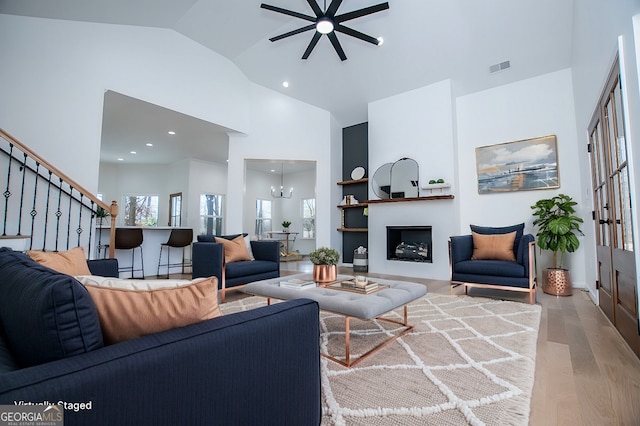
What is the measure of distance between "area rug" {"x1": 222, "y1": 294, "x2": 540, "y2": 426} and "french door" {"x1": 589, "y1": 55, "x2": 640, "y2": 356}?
0.61 meters

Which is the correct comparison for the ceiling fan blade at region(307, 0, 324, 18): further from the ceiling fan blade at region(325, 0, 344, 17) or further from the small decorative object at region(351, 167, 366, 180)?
the small decorative object at region(351, 167, 366, 180)

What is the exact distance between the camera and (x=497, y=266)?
3451 millimetres

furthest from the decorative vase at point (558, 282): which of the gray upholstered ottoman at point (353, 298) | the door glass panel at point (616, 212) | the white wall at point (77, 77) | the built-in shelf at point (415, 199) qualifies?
the white wall at point (77, 77)

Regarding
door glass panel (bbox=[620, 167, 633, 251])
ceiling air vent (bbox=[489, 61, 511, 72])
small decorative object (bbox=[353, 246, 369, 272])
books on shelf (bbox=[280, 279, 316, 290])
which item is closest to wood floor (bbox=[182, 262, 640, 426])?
door glass panel (bbox=[620, 167, 633, 251])

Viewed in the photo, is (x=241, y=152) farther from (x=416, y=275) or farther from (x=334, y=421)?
(x=334, y=421)

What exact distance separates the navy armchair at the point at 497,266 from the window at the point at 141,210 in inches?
328

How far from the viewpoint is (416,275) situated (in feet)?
16.9

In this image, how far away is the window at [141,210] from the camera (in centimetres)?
867

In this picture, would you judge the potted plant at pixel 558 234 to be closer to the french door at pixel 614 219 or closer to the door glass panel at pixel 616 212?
the french door at pixel 614 219

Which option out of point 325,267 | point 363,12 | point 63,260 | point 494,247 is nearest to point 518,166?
point 494,247

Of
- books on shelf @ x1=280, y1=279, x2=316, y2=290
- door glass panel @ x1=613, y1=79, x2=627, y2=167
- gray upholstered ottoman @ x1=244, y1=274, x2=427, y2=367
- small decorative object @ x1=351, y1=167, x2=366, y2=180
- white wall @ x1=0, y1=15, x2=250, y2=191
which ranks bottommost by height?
gray upholstered ottoman @ x1=244, y1=274, x2=427, y2=367

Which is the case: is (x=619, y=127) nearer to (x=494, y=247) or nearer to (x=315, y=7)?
(x=494, y=247)

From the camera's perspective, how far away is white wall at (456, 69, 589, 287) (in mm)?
4422

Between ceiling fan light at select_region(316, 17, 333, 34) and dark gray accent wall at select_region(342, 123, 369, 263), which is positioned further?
dark gray accent wall at select_region(342, 123, 369, 263)
